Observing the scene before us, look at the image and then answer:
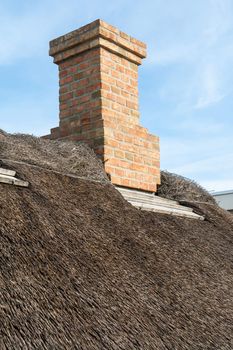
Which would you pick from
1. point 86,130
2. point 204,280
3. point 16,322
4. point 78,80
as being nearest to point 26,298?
point 16,322

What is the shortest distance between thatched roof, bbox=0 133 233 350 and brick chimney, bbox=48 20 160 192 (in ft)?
4.13

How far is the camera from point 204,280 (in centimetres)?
469

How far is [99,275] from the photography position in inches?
150

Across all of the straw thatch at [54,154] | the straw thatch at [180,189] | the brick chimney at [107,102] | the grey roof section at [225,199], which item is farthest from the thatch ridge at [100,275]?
the grey roof section at [225,199]

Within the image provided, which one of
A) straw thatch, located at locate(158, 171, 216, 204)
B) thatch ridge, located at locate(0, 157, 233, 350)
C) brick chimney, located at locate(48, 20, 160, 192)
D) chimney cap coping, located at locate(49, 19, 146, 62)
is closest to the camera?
thatch ridge, located at locate(0, 157, 233, 350)

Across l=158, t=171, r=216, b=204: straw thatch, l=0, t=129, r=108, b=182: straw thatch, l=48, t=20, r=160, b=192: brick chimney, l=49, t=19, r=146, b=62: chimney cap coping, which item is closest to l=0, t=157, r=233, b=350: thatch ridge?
l=0, t=129, r=108, b=182: straw thatch

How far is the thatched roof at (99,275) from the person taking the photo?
3089mm

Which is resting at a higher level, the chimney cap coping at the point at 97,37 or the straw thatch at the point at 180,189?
the chimney cap coping at the point at 97,37

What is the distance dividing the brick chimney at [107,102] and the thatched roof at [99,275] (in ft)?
4.13

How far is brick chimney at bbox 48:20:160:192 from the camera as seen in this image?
6777mm

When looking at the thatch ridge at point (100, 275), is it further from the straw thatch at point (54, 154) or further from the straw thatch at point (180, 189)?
the straw thatch at point (180, 189)

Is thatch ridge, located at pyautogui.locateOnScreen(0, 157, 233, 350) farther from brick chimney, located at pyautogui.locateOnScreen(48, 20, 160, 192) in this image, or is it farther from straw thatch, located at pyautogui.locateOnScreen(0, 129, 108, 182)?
brick chimney, located at pyautogui.locateOnScreen(48, 20, 160, 192)

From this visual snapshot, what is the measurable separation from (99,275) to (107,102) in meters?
3.43

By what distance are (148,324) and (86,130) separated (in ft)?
12.2
